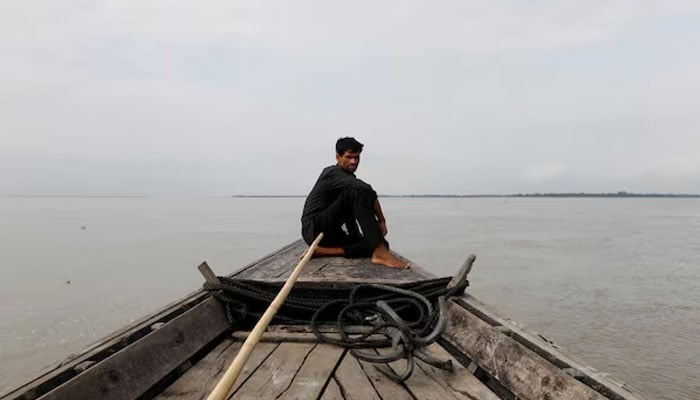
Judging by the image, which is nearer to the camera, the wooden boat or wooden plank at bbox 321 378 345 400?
the wooden boat

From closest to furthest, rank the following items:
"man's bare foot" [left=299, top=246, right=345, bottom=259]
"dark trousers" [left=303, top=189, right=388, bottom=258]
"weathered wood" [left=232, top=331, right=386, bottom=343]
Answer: "weathered wood" [left=232, top=331, right=386, bottom=343]
"dark trousers" [left=303, top=189, right=388, bottom=258]
"man's bare foot" [left=299, top=246, right=345, bottom=259]

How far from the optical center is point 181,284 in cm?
946

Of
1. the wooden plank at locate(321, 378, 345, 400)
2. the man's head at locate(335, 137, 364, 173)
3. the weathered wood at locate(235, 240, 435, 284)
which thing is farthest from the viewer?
the man's head at locate(335, 137, 364, 173)

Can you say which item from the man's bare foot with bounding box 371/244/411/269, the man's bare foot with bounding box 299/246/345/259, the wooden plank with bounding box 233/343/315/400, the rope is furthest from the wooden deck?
the man's bare foot with bounding box 299/246/345/259

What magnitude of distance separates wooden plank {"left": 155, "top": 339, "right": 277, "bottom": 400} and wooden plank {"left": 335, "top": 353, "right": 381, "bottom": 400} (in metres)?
0.43

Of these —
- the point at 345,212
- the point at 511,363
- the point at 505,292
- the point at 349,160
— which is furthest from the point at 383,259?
the point at 505,292

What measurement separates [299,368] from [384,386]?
44 cm

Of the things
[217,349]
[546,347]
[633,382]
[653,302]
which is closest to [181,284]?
[217,349]

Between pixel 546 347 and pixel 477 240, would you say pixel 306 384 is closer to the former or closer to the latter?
pixel 546 347

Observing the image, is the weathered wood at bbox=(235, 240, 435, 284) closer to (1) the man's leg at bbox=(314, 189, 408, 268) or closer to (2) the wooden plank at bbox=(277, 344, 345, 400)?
(1) the man's leg at bbox=(314, 189, 408, 268)

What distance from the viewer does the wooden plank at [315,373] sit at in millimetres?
1850

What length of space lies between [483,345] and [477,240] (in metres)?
17.3

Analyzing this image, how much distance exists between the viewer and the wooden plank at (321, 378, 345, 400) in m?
1.82

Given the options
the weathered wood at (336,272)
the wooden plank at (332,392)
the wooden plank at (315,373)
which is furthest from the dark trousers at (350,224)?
the wooden plank at (332,392)
